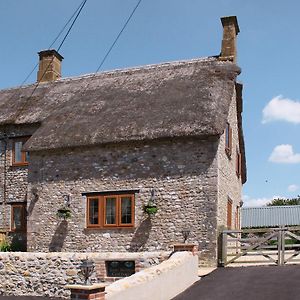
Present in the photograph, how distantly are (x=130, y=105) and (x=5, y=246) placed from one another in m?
7.48

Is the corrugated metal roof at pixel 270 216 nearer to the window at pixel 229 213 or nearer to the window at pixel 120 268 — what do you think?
the window at pixel 229 213

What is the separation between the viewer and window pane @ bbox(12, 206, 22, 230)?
21.0m

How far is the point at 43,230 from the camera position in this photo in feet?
62.6

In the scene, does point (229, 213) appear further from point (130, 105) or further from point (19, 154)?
point (19, 154)

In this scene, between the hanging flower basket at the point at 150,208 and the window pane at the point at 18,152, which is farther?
the window pane at the point at 18,152

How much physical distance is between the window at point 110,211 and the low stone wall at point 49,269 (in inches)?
119

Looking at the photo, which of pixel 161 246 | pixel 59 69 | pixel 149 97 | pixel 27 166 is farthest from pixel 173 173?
pixel 59 69

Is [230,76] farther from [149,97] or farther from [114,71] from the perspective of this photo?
[114,71]

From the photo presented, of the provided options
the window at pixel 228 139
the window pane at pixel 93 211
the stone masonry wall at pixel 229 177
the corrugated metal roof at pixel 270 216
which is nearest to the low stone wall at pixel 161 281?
the stone masonry wall at pixel 229 177

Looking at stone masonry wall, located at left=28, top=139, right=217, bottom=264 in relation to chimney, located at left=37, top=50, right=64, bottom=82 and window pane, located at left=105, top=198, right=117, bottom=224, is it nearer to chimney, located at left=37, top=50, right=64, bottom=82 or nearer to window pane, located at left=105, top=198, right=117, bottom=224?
window pane, located at left=105, top=198, right=117, bottom=224

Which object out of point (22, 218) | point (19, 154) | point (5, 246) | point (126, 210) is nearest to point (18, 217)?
point (22, 218)

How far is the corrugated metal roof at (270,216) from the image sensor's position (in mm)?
34834

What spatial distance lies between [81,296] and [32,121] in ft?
43.3

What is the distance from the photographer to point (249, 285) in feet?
40.1
